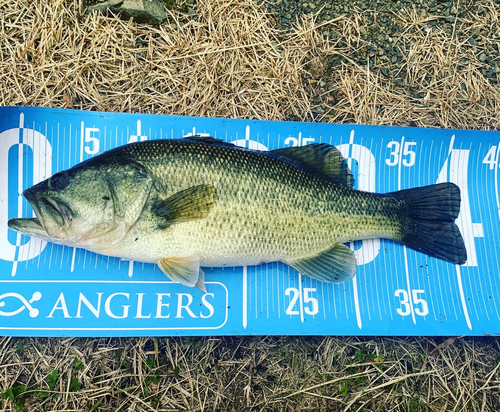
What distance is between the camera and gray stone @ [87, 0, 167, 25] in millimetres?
2910

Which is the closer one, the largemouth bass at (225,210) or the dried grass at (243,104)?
the largemouth bass at (225,210)

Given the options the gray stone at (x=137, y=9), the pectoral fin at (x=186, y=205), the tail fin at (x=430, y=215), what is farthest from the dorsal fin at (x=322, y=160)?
the gray stone at (x=137, y=9)

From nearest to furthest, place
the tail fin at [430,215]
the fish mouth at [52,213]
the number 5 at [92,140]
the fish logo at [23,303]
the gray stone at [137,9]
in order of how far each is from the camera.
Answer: the fish mouth at [52,213] < the fish logo at [23,303] < the tail fin at [430,215] < the number 5 at [92,140] < the gray stone at [137,9]

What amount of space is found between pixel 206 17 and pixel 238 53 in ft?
1.41

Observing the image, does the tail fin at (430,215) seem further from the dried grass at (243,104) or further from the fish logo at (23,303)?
the fish logo at (23,303)

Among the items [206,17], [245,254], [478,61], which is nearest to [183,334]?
[245,254]

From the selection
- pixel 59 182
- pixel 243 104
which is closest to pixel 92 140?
pixel 59 182

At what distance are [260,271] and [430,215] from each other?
4.51 ft

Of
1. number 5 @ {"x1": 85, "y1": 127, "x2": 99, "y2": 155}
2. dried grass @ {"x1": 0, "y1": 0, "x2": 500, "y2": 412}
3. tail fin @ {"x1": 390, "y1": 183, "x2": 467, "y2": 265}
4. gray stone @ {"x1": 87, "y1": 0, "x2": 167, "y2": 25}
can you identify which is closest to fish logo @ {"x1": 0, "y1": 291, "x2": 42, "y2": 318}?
dried grass @ {"x1": 0, "y1": 0, "x2": 500, "y2": 412}

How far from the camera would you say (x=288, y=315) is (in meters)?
2.64

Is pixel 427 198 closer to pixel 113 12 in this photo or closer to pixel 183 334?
pixel 183 334

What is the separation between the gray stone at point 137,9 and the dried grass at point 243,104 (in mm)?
72

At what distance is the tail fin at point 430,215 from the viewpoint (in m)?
2.63

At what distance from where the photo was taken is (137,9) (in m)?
2.90
